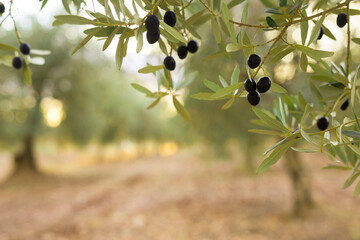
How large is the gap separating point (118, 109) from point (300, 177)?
37.4 feet

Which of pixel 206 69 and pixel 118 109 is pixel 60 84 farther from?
pixel 206 69

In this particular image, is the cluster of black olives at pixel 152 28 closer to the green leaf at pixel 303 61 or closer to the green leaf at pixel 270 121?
the green leaf at pixel 270 121

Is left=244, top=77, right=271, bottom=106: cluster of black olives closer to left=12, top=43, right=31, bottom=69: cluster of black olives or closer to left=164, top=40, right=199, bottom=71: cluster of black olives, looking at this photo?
left=164, top=40, right=199, bottom=71: cluster of black olives

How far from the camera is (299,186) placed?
18.3 feet

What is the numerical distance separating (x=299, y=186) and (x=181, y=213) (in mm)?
2430

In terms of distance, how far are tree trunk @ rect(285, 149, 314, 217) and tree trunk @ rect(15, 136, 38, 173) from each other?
11.3m

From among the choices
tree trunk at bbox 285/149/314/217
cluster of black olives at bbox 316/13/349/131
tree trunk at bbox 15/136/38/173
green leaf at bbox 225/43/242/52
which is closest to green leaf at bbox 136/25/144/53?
green leaf at bbox 225/43/242/52

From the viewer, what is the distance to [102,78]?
12.7 meters

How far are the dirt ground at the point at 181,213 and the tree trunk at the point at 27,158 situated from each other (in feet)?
9.99

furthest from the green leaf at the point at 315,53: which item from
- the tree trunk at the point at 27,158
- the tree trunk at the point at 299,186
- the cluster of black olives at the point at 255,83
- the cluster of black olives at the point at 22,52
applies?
the tree trunk at the point at 27,158

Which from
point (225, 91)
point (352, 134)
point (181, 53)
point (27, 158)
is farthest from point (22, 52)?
point (27, 158)

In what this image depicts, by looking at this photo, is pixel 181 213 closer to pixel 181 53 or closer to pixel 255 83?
pixel 181 53

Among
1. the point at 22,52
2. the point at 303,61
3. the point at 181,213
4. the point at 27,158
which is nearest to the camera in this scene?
the point at 303,61

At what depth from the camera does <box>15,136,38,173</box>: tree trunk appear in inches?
502
